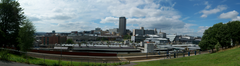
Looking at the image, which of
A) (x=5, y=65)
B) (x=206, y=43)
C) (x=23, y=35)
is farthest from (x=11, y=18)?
(x=206, y=43)

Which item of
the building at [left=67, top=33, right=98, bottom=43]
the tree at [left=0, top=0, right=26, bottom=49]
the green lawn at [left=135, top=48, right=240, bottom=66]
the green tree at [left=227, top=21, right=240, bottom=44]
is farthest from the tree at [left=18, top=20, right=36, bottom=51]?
the building at [left=67, top=33, right=98, bottom=43]

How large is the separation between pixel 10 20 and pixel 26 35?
409 cm

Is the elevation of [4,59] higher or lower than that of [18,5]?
lower

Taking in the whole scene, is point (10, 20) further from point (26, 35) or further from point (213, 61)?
point (213, 61)

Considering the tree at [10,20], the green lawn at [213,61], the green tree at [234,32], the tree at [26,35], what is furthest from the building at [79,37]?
the green lawn at [213,61]

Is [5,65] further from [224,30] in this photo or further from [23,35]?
[224,30]

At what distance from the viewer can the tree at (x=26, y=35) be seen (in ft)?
58.7

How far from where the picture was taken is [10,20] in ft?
62.5

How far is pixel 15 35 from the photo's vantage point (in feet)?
63.1

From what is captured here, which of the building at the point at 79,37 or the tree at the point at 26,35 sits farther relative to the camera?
the building at the point at 79,37

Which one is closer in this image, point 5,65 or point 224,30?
point 5,65

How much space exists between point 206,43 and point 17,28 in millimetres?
36592

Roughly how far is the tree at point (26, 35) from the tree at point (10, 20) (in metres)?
1.45

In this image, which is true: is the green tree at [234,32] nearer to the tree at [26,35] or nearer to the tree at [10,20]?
the tree at [26,35]
